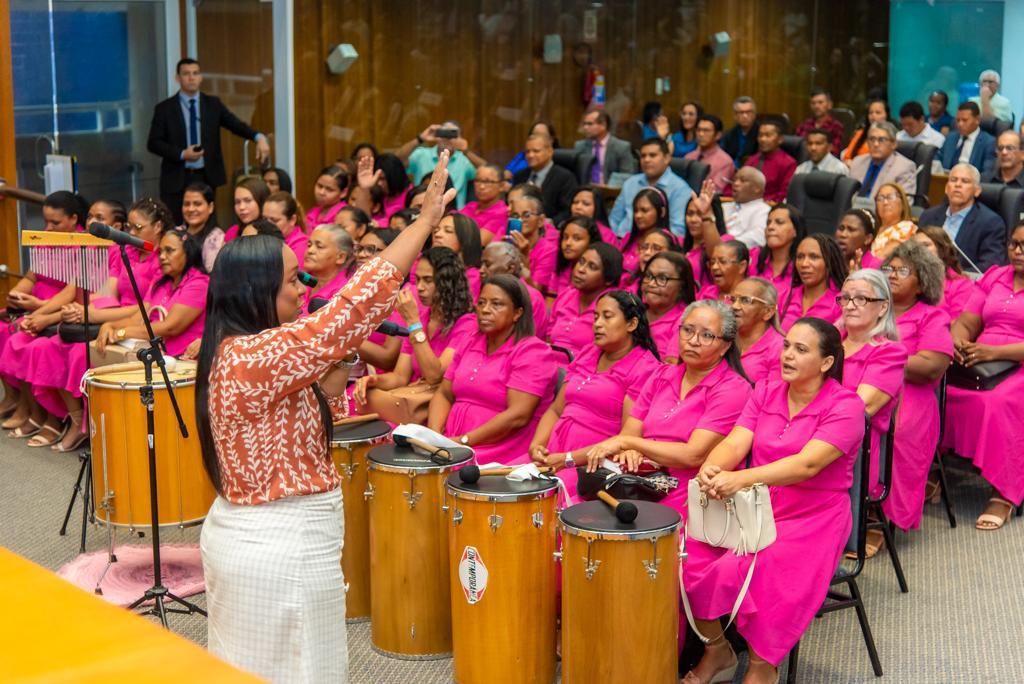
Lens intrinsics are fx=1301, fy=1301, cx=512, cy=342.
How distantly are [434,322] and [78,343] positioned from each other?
7.37 ft

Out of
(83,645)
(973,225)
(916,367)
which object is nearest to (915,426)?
(916,367)

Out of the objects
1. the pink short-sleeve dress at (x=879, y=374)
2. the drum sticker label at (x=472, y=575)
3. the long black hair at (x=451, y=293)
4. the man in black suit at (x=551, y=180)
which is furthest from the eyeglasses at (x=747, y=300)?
the man in black suit at (x=551, y=180)

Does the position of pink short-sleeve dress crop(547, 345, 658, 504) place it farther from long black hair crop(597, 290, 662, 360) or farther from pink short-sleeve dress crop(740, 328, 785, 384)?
pink short-sleeve dress crop(740, 328, 785, 384)

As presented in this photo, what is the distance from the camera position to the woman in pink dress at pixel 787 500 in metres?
3.96

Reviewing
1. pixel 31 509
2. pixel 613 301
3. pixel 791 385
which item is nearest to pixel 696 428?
pixel 791 385

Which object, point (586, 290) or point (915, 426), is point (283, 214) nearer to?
point (586, 290)

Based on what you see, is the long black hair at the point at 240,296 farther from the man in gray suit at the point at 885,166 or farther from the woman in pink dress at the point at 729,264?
the man in gray suit at the point at 885,166

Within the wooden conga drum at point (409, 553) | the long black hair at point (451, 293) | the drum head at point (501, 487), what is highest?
the long black hair at point (451, 293)

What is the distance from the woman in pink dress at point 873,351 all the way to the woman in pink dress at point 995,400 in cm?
114

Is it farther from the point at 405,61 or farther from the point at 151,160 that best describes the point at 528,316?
the point at 405,61

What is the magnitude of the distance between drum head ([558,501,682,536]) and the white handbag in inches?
7.4

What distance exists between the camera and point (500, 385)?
5082 mm

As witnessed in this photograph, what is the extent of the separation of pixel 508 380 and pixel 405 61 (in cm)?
723

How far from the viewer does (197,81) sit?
962cm
